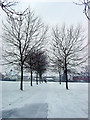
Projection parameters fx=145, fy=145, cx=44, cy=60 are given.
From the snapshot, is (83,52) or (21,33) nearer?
(21,33)

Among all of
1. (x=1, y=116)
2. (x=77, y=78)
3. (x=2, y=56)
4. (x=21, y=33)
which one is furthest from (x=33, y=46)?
(x=77, y=78)

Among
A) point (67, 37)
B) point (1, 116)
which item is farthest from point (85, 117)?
point (67, 37)

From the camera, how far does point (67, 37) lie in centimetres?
2275

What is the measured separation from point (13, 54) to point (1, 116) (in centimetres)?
1299

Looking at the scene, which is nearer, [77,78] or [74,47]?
[74,47]

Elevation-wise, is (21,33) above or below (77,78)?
above

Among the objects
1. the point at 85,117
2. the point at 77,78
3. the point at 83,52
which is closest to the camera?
the point at 85,117

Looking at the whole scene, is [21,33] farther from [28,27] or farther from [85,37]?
[85,37]

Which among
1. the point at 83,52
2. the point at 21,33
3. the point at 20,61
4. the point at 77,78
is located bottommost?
the point at 77,78

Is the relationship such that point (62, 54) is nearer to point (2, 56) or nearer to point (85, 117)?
point (2, 56)

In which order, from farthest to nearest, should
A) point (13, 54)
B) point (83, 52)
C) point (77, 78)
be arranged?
point (77, 78)
point (83, 52)
point (13, 54)

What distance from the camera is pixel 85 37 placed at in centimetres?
2234

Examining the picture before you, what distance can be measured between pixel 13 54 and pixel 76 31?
10.2m

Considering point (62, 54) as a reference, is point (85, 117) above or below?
below
